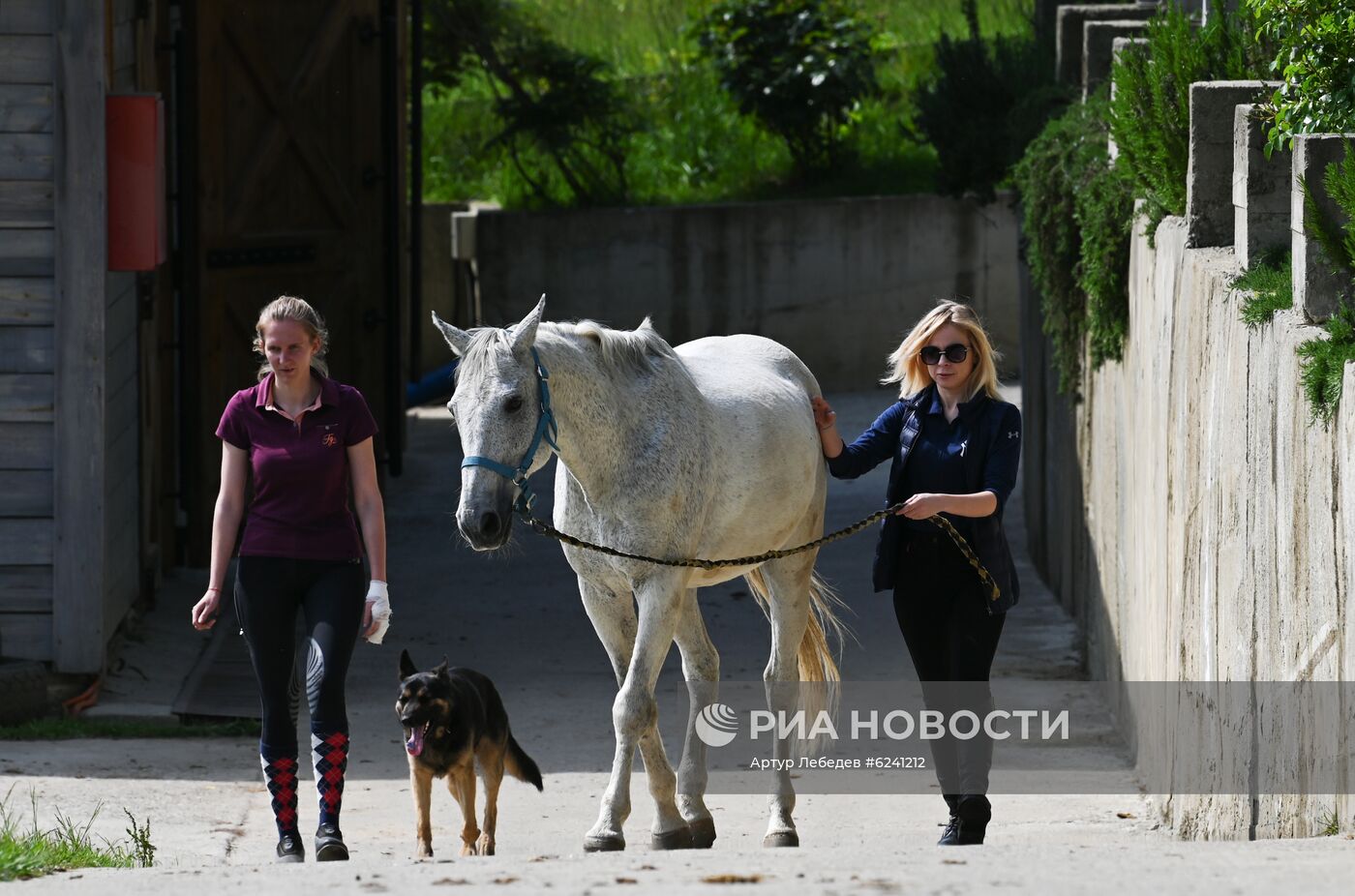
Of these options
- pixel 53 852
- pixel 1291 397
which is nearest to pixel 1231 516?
pixel 1291 397

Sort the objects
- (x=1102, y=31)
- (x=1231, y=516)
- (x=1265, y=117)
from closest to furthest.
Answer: (x=1231, y=516), (x=1265, y=117), (x=1102, y=31)

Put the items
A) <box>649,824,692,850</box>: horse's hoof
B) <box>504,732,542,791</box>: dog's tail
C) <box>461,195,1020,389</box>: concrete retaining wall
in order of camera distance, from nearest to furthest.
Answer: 1. <box>649,824,692,850</box>: horse's hoof
2. <box>504,732,542,791</box>: dog's tail
3. <box>461,195,1020,389</box>: concrete retaining wall

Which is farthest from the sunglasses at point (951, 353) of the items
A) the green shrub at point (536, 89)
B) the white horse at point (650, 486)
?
the green shrub at point (536, 89)

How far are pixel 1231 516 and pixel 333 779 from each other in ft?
8.75

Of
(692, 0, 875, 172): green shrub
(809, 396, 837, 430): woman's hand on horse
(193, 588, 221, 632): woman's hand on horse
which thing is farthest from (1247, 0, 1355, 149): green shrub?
(692, 0, 875, 172): green shrub

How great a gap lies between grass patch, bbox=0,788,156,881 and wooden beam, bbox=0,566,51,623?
82.1 inches

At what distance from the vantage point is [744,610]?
10.5 meters

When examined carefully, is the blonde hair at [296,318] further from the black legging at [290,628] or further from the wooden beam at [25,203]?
the wooden beam at [25,203]

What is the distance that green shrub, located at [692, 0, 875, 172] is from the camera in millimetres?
19047

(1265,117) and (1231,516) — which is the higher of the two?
(1265,117)

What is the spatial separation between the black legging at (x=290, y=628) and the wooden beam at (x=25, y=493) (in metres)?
3.06

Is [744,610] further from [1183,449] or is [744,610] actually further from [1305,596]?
[1305,596]

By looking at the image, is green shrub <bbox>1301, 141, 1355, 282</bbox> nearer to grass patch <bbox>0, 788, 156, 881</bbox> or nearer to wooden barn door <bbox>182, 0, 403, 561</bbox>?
grass patch <bbox>0, 788, 156, 881</bbox>

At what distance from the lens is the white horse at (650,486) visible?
4910mm
